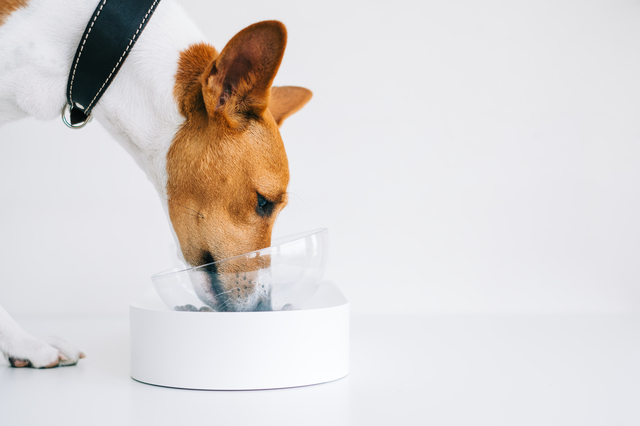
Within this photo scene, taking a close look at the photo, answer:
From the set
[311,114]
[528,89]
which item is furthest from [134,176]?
[528,89]

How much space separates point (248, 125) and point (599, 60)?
7.95 feet

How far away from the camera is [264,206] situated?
5.61ft

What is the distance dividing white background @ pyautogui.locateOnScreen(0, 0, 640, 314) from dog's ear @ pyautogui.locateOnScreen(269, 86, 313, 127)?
1074mm

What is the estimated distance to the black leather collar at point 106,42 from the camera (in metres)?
1.54

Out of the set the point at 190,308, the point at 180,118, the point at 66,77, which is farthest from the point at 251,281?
the point at 66,77

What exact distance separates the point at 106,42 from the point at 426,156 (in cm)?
200

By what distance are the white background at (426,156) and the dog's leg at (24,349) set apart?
4.48 feet

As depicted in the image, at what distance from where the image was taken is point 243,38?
4.76ft

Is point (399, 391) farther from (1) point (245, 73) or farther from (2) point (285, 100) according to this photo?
(2) point (285, 100)

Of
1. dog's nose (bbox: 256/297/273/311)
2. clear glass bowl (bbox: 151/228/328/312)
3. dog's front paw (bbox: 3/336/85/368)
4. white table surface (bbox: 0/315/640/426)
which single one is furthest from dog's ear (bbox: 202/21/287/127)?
dog's front paw (bbox: 3/336/85/368)

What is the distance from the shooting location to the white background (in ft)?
10.2

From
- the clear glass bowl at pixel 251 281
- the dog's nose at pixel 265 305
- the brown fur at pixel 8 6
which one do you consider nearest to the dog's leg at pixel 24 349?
the clear glass bowl at pixel 251 281

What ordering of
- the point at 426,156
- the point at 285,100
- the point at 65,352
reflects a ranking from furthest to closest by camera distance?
the point at 426,156, the point at 285,100, the point at 65,352

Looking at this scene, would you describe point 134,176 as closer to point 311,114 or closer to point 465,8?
point 311,114
